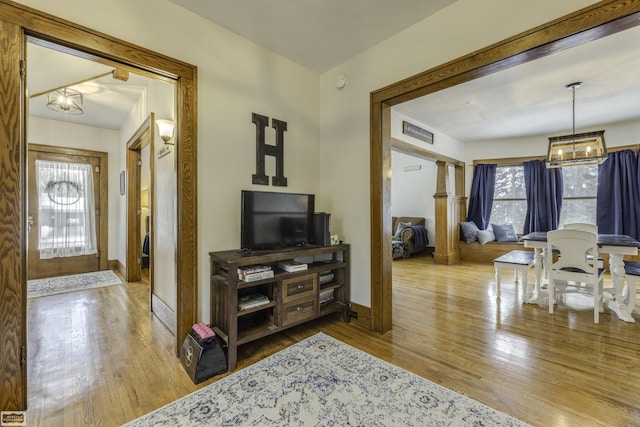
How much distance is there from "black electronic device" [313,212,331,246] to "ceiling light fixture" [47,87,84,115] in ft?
12.4

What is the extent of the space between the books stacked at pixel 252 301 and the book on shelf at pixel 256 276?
8.7 inches

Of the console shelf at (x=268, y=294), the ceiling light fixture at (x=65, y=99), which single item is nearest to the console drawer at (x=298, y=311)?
the console shelf at (x=268, y=294)

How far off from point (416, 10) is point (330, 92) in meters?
1.15

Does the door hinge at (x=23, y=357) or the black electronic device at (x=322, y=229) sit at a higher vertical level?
the black electronic device at (x=322, y=229)

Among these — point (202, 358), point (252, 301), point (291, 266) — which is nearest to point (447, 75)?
point (291, 266)

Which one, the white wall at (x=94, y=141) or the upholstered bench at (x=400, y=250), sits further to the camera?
the upholstered bench at (x=400, y=250)

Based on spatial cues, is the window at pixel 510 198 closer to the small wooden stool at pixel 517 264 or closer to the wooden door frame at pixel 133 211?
the small wooden stool at pixel 517 264

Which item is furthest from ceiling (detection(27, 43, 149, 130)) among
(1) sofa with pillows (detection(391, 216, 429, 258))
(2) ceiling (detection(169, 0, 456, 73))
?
(1) sofa with pillows (detection(391, 216, 429, 258))

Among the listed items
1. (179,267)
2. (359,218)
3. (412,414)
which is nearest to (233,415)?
(412,414)

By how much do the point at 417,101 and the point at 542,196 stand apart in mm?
4006

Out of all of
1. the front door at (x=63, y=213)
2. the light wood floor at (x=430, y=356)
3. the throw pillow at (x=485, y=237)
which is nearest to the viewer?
the light wood floor at (x=430, y=356)

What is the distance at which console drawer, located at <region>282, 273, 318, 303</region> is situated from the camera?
90.6 inches

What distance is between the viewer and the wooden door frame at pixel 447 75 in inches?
60.0

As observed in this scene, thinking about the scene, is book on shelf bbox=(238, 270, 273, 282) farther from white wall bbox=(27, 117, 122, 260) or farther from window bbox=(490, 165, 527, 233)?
window bbox=(490, 165, 527, 233)
